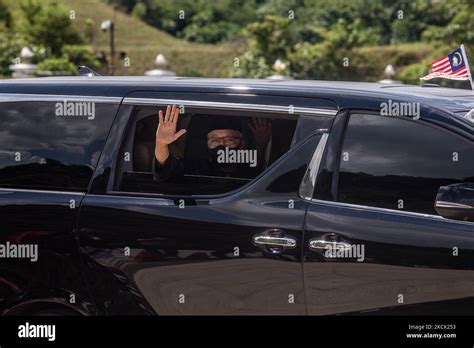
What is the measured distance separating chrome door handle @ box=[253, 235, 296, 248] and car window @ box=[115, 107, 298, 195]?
1.04 ft

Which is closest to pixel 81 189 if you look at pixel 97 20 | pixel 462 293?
pixel 462 293

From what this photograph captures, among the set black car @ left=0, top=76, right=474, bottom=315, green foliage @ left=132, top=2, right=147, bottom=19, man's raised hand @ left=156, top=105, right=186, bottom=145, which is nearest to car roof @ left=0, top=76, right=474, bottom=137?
black car @ left=0, top=76, right=474, bottom=315

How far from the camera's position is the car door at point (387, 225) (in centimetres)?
399

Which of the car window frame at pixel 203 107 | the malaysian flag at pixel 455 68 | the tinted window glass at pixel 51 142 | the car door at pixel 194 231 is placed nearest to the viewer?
the car door at pixel 194 231

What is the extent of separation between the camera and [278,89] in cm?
452

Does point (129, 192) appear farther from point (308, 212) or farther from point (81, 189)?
point (308, 212)

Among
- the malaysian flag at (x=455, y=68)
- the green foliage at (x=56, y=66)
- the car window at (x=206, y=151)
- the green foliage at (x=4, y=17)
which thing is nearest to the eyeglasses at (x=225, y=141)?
the car window at (x=206, y=151)

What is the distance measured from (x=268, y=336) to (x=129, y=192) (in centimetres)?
100

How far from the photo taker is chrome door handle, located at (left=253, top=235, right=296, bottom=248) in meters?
4.23

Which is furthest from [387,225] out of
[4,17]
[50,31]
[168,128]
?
[4,17]

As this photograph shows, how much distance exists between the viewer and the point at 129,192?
466cm

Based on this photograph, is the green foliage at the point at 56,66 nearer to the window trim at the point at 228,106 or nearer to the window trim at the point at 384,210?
the window trim at the point at 228,106

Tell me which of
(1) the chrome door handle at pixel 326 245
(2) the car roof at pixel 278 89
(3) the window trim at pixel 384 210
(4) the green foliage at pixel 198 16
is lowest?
(1) the chrome door handle at pixel 326 245

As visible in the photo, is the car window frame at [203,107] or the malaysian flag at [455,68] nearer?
the car window frame at [203,107]
